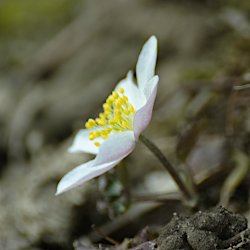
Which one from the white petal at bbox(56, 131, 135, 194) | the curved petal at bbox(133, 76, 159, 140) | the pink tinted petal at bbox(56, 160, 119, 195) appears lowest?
the pink tinted petal at bbox(56, 160, 119, 195)

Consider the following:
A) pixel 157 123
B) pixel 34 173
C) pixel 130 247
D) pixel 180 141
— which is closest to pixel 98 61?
pixel 157 123

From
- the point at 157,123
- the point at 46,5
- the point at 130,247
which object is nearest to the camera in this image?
the point at 130,247

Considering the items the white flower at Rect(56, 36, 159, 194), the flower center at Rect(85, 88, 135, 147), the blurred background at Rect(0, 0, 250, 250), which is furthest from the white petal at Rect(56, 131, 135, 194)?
the blurred background at Rect(0, 0, 250, 250)

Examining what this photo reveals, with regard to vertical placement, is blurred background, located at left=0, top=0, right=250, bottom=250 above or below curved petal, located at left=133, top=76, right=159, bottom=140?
below

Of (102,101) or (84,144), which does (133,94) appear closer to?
(84,144)

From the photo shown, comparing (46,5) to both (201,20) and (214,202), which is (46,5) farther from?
(214,202)

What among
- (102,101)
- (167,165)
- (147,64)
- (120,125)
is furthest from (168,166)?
(102,101)

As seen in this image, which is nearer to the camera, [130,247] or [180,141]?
[130,247]

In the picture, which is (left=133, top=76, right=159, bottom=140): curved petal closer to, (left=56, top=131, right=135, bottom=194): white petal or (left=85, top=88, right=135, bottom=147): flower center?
(left=56, top=131, right=135, bottom=194): white petal
